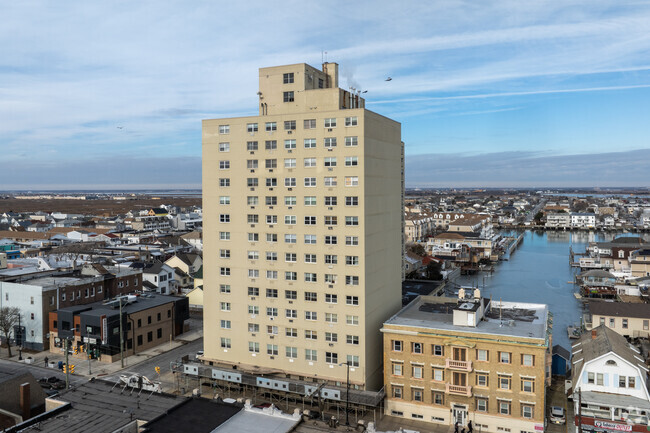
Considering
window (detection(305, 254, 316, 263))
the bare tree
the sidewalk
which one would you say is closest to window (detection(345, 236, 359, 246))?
window (detection(305, 254, 316, 263))

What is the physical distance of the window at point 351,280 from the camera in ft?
142

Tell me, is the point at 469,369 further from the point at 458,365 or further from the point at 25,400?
the point at 25,400

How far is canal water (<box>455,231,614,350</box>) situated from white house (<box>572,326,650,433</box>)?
100.0 ft

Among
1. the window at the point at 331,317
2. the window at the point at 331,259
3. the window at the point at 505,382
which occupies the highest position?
the window at the point at 331,259

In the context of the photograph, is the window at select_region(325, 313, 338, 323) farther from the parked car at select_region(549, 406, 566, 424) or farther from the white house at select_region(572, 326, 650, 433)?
the white house at select_region(572, 326, 650, 433)

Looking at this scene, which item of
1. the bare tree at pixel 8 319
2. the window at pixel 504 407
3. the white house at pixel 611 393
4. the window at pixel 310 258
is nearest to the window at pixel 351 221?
the window at pixel 310 258

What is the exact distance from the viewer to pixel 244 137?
4725 centimetres

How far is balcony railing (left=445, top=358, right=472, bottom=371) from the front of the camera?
131 feet

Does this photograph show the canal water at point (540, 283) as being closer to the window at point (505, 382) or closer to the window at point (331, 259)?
the window at point (505, 382)

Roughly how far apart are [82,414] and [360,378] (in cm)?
2221

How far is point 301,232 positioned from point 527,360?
21786 mm

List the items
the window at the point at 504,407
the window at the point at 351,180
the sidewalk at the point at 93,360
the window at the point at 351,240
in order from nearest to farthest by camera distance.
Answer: the window at the point at 504,407 → the window at the point at 351,180 → the window at the point at 351,240 → the sidewalk at the point at 93,360

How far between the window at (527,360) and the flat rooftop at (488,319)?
1.55m

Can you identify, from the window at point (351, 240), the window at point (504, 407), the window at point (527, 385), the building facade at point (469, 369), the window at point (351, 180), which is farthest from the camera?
the window at point (351, 240)
